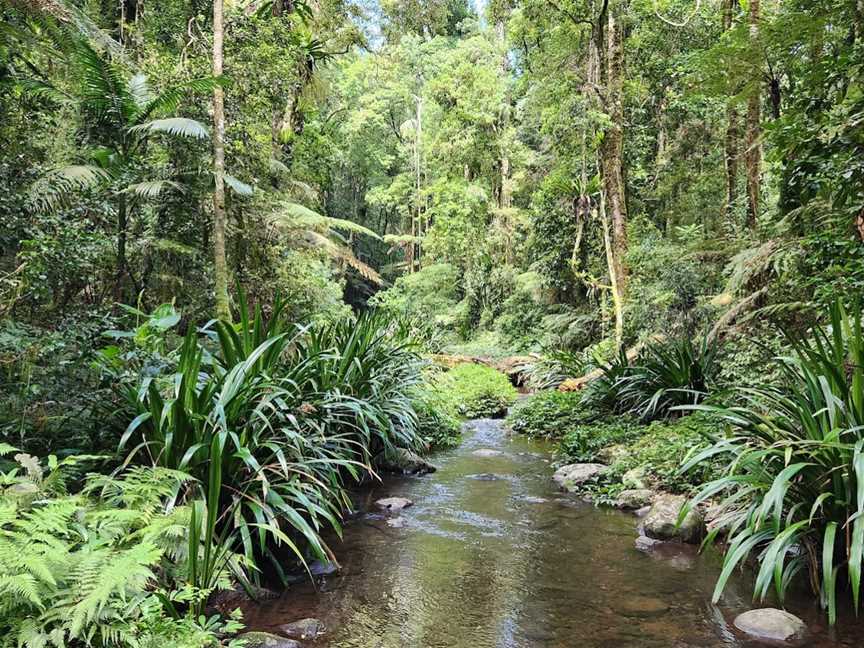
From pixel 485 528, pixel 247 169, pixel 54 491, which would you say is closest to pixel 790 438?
pixel 485 528

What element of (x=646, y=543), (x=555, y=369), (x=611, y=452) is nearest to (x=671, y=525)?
(x=646, y=543)

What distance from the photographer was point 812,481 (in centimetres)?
268

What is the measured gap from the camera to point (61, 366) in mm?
3328

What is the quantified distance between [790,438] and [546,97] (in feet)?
35.1

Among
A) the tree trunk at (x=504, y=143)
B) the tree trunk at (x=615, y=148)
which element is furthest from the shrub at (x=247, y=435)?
the tree trunk at (x=504, y=143)

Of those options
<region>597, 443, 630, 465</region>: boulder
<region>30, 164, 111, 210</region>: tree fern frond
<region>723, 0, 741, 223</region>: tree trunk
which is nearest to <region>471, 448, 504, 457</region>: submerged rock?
<region>597, 443, 630, 465</region>: boulder

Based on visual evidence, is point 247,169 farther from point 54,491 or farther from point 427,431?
point 54,491

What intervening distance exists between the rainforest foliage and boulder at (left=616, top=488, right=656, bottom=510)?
23 centimetres

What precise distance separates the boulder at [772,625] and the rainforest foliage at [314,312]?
152 mm

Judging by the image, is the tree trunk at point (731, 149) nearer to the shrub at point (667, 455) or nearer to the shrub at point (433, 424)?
the shrub at point (667, 455)

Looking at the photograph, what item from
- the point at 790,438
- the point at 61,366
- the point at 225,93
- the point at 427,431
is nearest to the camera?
the point at 790,438

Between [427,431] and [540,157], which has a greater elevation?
[540,157]

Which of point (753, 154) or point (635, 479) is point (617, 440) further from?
point (753, 154)

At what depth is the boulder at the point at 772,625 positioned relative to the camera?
2.39m
